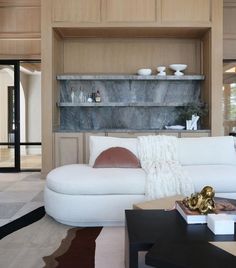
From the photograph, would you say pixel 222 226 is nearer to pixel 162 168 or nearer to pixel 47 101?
pixel 162 168

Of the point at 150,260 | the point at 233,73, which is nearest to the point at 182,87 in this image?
the point at 233,73

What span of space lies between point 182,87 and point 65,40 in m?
2.38

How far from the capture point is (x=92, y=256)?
2291 mm

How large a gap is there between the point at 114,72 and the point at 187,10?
1.68 metres

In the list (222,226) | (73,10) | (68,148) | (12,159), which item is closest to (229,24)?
(73,10)

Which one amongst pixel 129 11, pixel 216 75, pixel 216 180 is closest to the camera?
pixel 216 180

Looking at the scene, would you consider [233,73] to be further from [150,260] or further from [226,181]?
[150,260]

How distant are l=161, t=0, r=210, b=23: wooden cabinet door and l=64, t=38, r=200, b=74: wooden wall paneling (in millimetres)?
746

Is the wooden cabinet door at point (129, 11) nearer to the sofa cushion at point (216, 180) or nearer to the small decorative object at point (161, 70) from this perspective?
the small decorative object at point (161, 70)

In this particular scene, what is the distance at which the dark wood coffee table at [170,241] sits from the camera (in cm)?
137

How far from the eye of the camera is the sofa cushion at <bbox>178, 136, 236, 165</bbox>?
3.74m

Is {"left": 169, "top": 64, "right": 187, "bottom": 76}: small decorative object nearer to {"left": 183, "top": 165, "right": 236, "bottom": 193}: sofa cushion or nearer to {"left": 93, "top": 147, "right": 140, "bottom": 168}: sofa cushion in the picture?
{"left": 93, "top": 147, "right": 140, "bottom": 168}: sofa cushion

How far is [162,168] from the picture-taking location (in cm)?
324

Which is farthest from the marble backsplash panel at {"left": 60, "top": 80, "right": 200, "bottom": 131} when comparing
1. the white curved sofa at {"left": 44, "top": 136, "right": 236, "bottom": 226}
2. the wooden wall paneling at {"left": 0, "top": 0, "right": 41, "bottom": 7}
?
the white curved sofa at {"left": 44, "top": 136, "right": 236, "bottom": 226}
